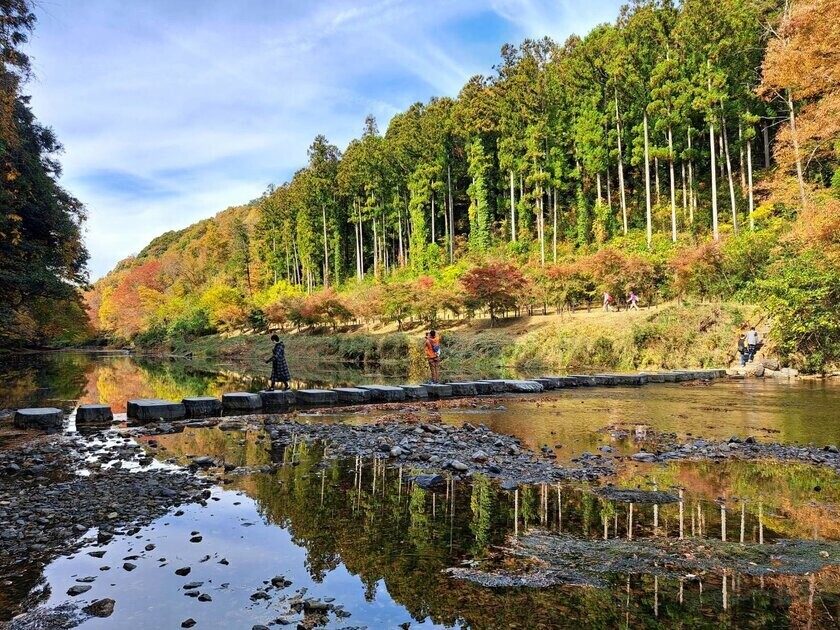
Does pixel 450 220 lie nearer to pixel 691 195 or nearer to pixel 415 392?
pixel 691 195

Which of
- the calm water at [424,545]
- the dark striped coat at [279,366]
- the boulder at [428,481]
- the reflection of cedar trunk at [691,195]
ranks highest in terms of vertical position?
the reflection of cedar trunk at [691,195]

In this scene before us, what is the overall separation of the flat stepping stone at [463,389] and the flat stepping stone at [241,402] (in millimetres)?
4886

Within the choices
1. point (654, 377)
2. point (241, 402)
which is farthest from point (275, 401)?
point (654, 377)

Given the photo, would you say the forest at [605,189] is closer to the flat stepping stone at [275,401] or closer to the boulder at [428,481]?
the boulder at [428,481]

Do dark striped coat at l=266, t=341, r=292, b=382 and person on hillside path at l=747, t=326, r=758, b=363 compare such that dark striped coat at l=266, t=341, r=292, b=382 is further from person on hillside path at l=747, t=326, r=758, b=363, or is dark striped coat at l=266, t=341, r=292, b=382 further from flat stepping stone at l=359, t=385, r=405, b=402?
person on hillside path at l=747, t=326, r=758, b=363

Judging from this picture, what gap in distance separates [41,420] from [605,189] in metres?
43.4

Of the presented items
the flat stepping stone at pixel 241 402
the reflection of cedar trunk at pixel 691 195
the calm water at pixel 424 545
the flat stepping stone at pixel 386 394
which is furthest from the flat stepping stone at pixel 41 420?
the reflection of cedar trunk at pixel 691 195

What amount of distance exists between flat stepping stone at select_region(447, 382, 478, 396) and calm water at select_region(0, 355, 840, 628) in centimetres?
616

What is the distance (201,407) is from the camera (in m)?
11.1

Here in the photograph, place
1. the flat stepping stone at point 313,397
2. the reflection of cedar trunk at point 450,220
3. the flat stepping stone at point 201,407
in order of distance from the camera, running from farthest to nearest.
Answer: the reflection of cedar trunk at point 450,220 → the flat stepping stone at point 313,397 → the flat stepping stone at point 201,407

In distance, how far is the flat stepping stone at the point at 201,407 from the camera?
1099 cm

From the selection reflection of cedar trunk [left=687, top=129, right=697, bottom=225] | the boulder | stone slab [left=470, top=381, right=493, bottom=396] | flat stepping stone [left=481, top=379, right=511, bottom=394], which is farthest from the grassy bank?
the boulder

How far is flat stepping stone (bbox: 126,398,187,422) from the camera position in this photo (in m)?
10.5

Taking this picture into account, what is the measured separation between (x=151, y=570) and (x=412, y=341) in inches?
1109
